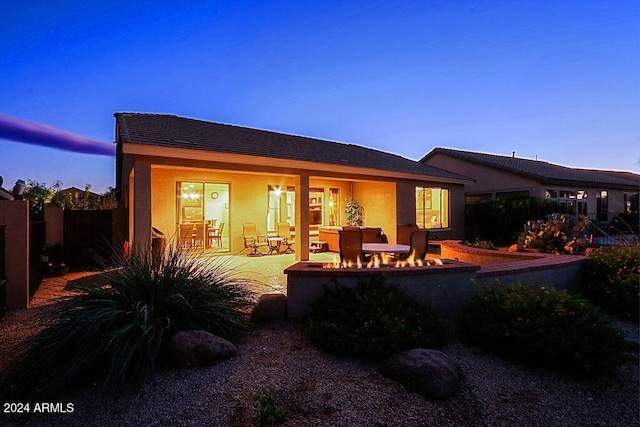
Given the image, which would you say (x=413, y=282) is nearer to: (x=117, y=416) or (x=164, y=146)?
(x=117, y=416)

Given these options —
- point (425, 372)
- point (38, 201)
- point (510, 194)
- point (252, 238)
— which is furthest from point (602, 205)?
point (38, 201)

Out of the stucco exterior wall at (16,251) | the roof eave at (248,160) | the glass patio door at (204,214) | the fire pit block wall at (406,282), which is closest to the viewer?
the fire pit block wall at (406,282)

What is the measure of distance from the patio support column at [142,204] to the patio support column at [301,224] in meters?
→ 4.36

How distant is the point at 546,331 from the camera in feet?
10.6

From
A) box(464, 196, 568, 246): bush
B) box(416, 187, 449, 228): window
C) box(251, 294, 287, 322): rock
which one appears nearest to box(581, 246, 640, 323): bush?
box(251, 294, 287, 322): rock

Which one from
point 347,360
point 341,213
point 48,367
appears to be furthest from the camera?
point 341,213

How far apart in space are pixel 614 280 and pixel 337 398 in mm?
4996

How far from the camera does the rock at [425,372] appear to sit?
2635mm

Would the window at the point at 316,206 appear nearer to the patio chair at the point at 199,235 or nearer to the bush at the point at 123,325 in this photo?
the patio chair at the point at 199,235

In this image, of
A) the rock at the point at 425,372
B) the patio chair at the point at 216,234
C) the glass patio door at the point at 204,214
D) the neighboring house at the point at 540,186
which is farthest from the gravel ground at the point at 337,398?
the neighboring house at the point at 540,186

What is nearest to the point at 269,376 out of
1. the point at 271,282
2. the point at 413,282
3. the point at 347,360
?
→ the point at 347,360

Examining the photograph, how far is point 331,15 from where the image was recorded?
834 cm

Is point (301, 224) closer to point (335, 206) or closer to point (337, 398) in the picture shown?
point (335, 206)

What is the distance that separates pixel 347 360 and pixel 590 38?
28.8 ft
